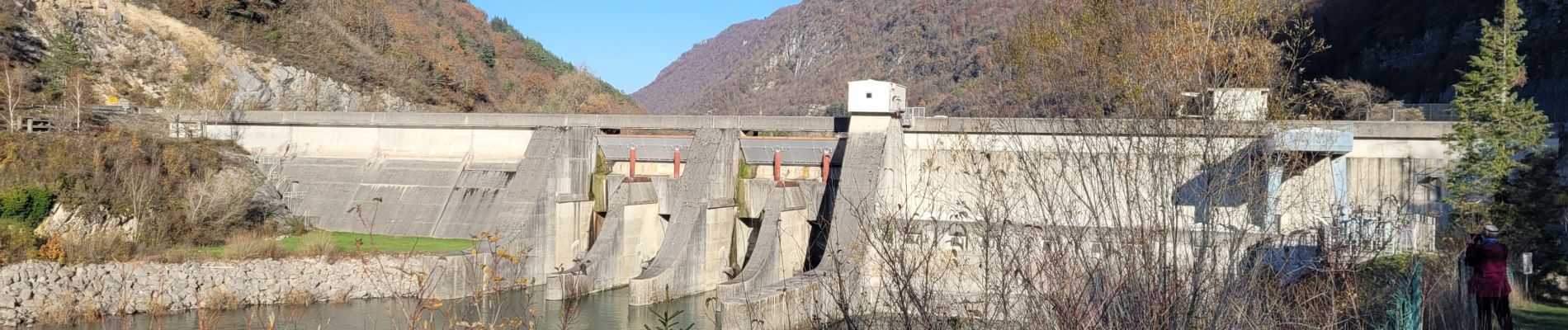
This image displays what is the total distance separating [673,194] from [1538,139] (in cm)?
1449

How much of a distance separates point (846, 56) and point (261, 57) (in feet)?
161

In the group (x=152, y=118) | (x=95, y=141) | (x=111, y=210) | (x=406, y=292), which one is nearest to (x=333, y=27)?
(x=152, y=118)

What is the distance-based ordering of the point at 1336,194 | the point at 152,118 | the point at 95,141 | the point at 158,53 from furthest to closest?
the point at 158,53, the point at 152,118, the point at 95,141, the point at 1336,194

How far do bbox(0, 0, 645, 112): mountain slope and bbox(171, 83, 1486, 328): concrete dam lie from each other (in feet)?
23.0

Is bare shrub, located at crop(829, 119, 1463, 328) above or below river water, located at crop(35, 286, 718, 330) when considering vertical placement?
above

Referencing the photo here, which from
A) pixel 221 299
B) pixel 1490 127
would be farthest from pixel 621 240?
pixel 1490 127

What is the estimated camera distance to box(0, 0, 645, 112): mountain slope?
32031 millimetres

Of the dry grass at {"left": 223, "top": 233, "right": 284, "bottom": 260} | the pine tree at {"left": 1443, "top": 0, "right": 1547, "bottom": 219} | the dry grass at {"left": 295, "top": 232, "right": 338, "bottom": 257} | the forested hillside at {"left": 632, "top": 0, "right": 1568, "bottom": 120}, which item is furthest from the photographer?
the dry grass at {"left": 295, "top": 232, "right": 338, "bottom": 257}

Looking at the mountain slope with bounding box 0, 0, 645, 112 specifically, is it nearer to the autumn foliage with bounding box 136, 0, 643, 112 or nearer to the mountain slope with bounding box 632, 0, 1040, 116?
the autumn foliage with bounding box 136, 0, 643, 112

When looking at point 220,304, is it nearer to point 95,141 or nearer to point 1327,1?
point 95,141

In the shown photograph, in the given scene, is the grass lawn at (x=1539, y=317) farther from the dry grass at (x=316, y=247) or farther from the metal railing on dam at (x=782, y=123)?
the dry grass at (x=316, y=247)

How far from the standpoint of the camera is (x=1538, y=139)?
14.8 m

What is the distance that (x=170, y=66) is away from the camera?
33.8 meters

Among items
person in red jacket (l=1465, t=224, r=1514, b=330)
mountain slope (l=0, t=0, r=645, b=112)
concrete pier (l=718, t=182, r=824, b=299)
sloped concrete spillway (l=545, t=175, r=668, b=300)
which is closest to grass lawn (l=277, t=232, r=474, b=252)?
sloped concrete spillway (l=545, t=175, r=668, b=300)
